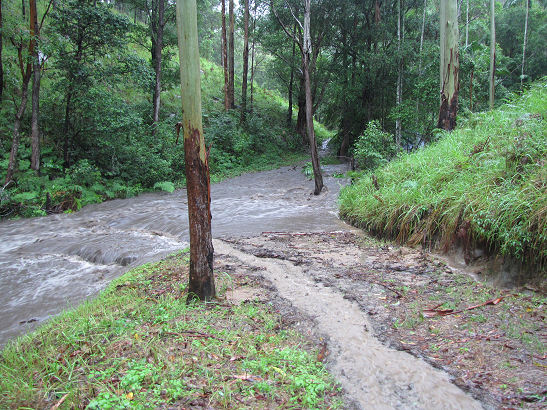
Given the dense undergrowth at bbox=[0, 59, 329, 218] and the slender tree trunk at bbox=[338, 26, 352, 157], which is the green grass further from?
the slender tree trunk at bbox=[338, 26, 352, 157]

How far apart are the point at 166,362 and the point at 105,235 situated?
7227 mm

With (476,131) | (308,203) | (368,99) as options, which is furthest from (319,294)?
(368,99)

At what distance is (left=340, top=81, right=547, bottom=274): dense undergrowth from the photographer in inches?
176

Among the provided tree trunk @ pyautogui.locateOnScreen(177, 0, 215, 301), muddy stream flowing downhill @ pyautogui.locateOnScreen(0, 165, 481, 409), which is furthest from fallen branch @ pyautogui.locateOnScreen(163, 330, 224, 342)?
muddy stream flowing downhill @ pyautogui.locateOnScreen(0, 165, 481, 409)

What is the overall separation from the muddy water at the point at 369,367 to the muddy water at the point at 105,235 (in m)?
3.87

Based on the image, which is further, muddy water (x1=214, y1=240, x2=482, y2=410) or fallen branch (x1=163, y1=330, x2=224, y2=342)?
fallen branch (x1=163, y1=330, x2=224, y2=342)

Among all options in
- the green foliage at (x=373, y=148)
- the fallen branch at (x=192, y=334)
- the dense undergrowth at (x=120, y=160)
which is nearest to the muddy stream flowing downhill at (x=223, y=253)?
the dense undergrowth at (x=120, y=160)

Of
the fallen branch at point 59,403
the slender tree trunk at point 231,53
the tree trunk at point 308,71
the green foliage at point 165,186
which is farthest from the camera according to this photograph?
the slender tree trunk at point 231,53

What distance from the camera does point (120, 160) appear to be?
15602 millimetres

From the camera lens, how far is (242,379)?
2857mm

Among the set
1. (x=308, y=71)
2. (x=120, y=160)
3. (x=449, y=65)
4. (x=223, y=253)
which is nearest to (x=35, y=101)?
(x=120, y=160)

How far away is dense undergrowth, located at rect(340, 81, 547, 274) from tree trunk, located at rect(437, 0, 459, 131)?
2.09 metres

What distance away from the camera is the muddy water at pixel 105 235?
596cm

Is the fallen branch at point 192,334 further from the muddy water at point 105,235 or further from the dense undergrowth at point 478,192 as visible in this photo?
the dense undergrowth at point 478,192
